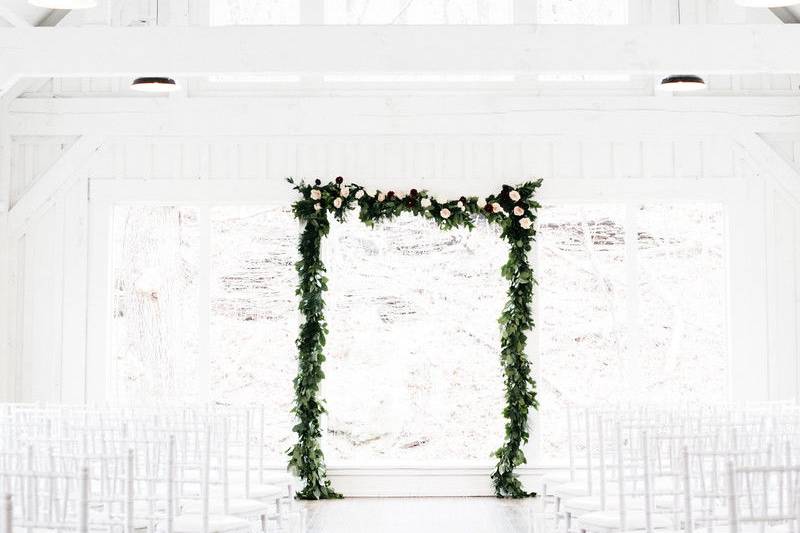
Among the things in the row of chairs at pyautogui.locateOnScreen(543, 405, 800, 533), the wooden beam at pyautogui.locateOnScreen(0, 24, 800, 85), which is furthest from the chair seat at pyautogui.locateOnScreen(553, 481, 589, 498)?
the wooden beam at pyautogui.locateOnScreen(0, 24, 800, 85)

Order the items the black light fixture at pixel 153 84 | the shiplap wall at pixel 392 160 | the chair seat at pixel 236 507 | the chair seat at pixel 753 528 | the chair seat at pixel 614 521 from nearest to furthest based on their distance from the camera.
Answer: the chair seat at pixel 753 528 < the chair seat at pixel 614 521 < the chair seat at pixel 236 507 < the black light fixture at pixel 153 84 < the shiplap wall at pixel 392 160

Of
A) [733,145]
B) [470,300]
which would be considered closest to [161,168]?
[470,300]

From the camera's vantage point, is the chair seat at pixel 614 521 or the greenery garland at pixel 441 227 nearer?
the chair seat at pixel 614 521

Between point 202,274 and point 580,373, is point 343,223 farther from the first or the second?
point 580,373

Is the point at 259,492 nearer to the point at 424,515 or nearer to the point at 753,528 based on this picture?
the point at 424,515

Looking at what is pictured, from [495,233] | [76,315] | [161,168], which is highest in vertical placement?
[161,168]

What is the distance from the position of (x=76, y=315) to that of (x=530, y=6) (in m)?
5.01

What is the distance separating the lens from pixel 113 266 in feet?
31.3

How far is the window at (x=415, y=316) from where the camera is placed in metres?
9.47

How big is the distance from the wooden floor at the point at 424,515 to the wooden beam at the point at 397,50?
3.30m

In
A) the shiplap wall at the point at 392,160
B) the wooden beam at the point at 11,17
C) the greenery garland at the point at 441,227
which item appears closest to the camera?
the wooden beam at the point at 11,17

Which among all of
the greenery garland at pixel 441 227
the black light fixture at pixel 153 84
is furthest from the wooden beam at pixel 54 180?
the greenery garland at pixel 441 227

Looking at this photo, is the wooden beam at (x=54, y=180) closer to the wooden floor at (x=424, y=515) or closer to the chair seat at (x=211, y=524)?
the wooden floor at (x=424, y=515)

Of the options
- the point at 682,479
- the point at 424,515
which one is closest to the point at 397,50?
the point at 424,515
